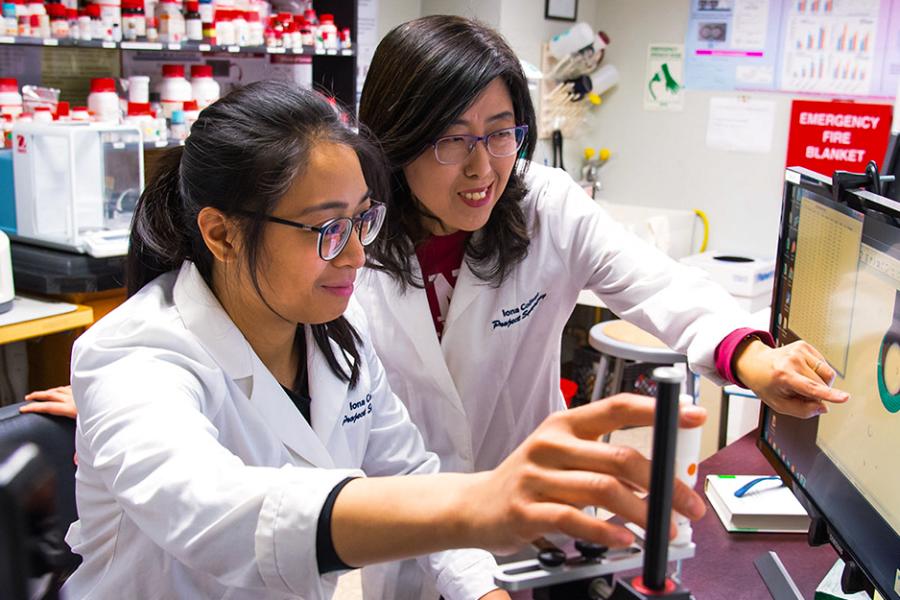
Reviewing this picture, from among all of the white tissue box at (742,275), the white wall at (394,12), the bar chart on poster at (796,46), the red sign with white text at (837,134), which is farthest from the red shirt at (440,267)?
the bar chart on poster at (796,46)

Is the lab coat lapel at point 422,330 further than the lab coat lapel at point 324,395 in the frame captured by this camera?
Yes

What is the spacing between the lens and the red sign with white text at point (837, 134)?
388 cm

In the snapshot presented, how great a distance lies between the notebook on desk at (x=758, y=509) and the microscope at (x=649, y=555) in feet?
2.57

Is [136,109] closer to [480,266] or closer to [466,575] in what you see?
[480,266]

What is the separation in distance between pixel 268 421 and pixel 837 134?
3483 mm

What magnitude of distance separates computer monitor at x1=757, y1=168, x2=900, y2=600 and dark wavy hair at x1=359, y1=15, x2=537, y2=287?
0.49 metres

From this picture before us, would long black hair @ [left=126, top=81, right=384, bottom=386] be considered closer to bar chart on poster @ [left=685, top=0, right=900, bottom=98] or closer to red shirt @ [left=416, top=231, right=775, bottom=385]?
red shirt @ [left=416, top=231, right=775, bottom=385]

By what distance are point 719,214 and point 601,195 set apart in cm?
64

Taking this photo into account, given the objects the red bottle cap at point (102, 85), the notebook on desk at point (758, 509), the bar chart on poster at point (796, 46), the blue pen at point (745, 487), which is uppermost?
the bar chart on poster at point (796, 46)

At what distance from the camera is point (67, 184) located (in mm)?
2957

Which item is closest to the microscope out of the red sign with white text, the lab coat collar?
the lab coat collar

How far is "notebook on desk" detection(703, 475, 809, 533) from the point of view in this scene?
4.71 feet

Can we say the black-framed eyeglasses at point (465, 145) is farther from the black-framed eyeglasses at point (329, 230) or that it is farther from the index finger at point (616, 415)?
the index finger at point (616, 415)

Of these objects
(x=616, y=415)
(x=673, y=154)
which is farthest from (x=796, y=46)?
(x=616, y=415)
